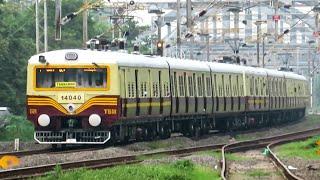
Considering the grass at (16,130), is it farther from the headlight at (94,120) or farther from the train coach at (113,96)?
the headlight at (94,120)

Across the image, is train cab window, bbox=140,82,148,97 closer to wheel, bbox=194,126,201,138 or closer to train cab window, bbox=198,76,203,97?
train cab window, bbox=198,76,203,97

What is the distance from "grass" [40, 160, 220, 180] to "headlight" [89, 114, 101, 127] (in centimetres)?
685

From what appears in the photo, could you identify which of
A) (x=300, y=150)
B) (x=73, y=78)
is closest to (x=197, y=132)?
(x=300, y=150)

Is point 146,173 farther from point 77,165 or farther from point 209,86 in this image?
point 209,86

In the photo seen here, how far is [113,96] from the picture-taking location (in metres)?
26.9

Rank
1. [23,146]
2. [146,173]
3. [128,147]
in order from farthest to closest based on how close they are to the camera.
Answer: [23,146] < [128,147] < [146,173]

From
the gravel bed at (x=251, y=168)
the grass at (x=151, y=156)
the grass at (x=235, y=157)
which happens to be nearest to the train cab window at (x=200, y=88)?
the gravel bed at (x=251, y=168)

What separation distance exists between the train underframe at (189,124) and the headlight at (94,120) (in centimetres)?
82

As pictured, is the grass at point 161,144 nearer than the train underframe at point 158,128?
No

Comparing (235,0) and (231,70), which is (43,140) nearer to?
(231,70)

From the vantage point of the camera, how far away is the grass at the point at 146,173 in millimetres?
16656

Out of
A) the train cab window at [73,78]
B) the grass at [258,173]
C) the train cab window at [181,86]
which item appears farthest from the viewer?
the train cab window at [181,86]

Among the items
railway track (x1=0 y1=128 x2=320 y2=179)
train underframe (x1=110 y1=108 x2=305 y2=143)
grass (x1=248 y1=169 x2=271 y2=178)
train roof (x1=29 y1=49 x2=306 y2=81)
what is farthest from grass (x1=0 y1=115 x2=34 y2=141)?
grass (x1=248 y1=169 x2=271 y2=178)

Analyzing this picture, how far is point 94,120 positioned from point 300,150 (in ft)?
20.6
